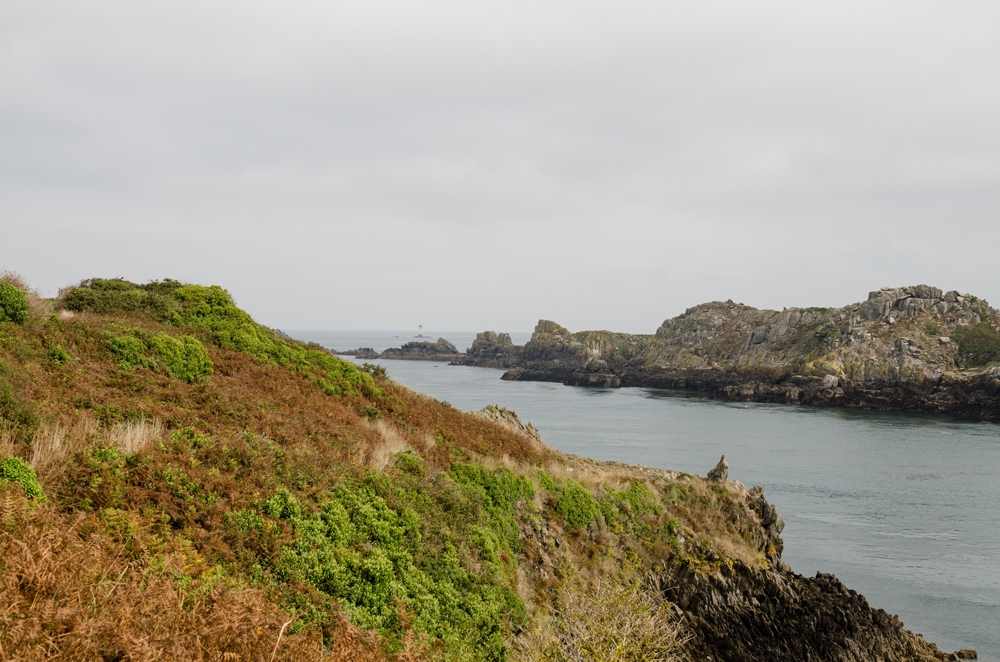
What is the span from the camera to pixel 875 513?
123 ft

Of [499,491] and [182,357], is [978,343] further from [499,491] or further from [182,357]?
[182,357]

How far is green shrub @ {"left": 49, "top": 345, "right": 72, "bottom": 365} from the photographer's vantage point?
12722 mm

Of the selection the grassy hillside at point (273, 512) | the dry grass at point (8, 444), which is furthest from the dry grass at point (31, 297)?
the dry grass at point (8, 444)

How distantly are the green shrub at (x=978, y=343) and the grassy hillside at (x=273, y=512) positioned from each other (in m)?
91.9

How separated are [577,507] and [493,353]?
528 feet

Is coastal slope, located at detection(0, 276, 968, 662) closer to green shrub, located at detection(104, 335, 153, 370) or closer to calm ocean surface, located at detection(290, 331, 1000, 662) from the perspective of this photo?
green shrub, located at detection(104, 335, 153, 370)

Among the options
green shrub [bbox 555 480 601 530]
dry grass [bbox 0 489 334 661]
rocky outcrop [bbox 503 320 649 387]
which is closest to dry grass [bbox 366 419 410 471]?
green shrub [bbox 555 480 601 530]

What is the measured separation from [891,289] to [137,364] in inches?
4937

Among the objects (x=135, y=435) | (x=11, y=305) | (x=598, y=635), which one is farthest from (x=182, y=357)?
(x=598, y=635)

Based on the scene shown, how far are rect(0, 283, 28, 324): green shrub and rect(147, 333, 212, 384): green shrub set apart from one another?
104 inches

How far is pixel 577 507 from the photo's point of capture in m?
18.1

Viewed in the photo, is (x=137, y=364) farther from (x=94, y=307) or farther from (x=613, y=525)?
(x=613, y=525)

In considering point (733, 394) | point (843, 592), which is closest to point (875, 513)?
point (843, 592)

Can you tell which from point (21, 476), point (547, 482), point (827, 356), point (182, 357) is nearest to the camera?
point (21, 476)
